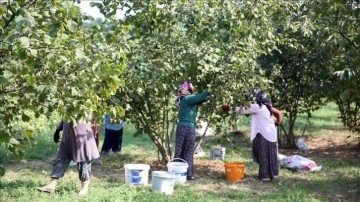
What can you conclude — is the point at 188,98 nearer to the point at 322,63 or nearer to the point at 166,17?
the point at 166,17

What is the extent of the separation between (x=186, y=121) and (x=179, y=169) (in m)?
0.76

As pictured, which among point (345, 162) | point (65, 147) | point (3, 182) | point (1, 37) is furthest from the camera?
point (345, 162)

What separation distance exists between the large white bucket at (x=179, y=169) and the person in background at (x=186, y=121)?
0.34 metres

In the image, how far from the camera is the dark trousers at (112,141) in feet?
32.4

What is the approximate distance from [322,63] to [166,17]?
438 cm

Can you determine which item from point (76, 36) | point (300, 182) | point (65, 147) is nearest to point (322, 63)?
point (300, 182)

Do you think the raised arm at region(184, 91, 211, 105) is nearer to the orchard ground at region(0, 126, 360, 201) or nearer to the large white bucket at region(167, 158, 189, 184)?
the large white bucket at region(167, 158, 189, 184)

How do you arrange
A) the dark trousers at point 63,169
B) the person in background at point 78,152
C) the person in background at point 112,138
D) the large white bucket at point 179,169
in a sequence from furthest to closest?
the person in background at point 112,138 < the large white bucket at point 179,169 < the dark trousers at point 63,169 < the person in background at point 78,152

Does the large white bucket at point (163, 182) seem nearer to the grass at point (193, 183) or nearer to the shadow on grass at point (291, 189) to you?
the grass at point (193, 183)

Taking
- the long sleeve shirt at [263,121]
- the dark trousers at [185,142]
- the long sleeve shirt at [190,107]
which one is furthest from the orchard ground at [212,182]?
the long sleeve shirt at [190,107]

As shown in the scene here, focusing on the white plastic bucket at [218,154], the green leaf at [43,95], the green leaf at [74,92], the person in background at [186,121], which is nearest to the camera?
the green leaf at [43,95]

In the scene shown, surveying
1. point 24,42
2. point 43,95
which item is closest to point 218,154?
point 43,95

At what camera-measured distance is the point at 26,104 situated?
363cm

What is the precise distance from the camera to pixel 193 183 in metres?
7.33
